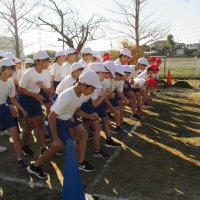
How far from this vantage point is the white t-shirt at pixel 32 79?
561 centimetres

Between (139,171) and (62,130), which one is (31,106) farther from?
(139,171)

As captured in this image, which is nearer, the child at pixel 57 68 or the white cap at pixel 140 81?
the child at pixel 57 68

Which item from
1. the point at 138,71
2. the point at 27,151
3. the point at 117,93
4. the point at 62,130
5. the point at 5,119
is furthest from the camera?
the point at 138,71

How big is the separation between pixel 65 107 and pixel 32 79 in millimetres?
1618

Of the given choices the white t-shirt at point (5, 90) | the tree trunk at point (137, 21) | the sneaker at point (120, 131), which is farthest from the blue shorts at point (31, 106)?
the tree trunk at point (137, 21)

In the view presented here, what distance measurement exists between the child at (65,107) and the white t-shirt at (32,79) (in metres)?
1.35

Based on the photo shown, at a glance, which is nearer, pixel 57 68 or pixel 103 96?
pixel 103 96

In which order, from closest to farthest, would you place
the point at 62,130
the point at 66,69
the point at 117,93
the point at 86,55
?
1. the point at 62,130
2. the point at 117,93
3. the point at 66,69
4. the point at 86,55

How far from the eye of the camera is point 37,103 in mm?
5723

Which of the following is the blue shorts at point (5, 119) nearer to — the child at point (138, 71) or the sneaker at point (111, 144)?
the sneaker at point (111, 144)

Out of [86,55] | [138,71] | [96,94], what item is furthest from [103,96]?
[138,71]

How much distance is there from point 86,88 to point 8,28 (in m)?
11.8

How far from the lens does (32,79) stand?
5672mm

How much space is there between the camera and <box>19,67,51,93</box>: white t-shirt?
5610mm
